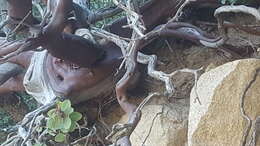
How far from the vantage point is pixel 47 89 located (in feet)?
4.62

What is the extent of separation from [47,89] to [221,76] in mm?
646

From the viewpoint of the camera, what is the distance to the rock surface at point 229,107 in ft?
2.95

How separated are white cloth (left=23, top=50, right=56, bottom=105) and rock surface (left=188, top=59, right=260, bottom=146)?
60 centimetres

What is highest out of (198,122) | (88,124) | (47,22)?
(47,22)

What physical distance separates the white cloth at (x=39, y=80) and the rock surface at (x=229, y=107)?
596 mm

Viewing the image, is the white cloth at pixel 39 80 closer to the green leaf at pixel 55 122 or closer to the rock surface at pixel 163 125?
the green leaf at pixel 55 122

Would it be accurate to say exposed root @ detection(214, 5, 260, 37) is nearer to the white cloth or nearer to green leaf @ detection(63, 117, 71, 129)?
green leaf @ detection(63, 117, 71, 129)

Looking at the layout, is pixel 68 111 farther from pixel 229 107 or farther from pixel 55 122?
pixel 229 107

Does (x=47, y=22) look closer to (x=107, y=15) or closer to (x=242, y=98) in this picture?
(x=107, y=15)

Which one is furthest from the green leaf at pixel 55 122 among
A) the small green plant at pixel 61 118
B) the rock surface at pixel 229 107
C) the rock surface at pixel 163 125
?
the rock surface at pixel 229 107

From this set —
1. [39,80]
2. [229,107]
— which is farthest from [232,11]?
[39,80]

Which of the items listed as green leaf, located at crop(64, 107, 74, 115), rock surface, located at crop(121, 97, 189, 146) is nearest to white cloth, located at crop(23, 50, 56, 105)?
green leaf, located at crop(64, 107, 74, 115)

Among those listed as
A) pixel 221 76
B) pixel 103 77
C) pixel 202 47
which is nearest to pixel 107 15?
pixel 103 77

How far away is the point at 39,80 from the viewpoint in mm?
1430
